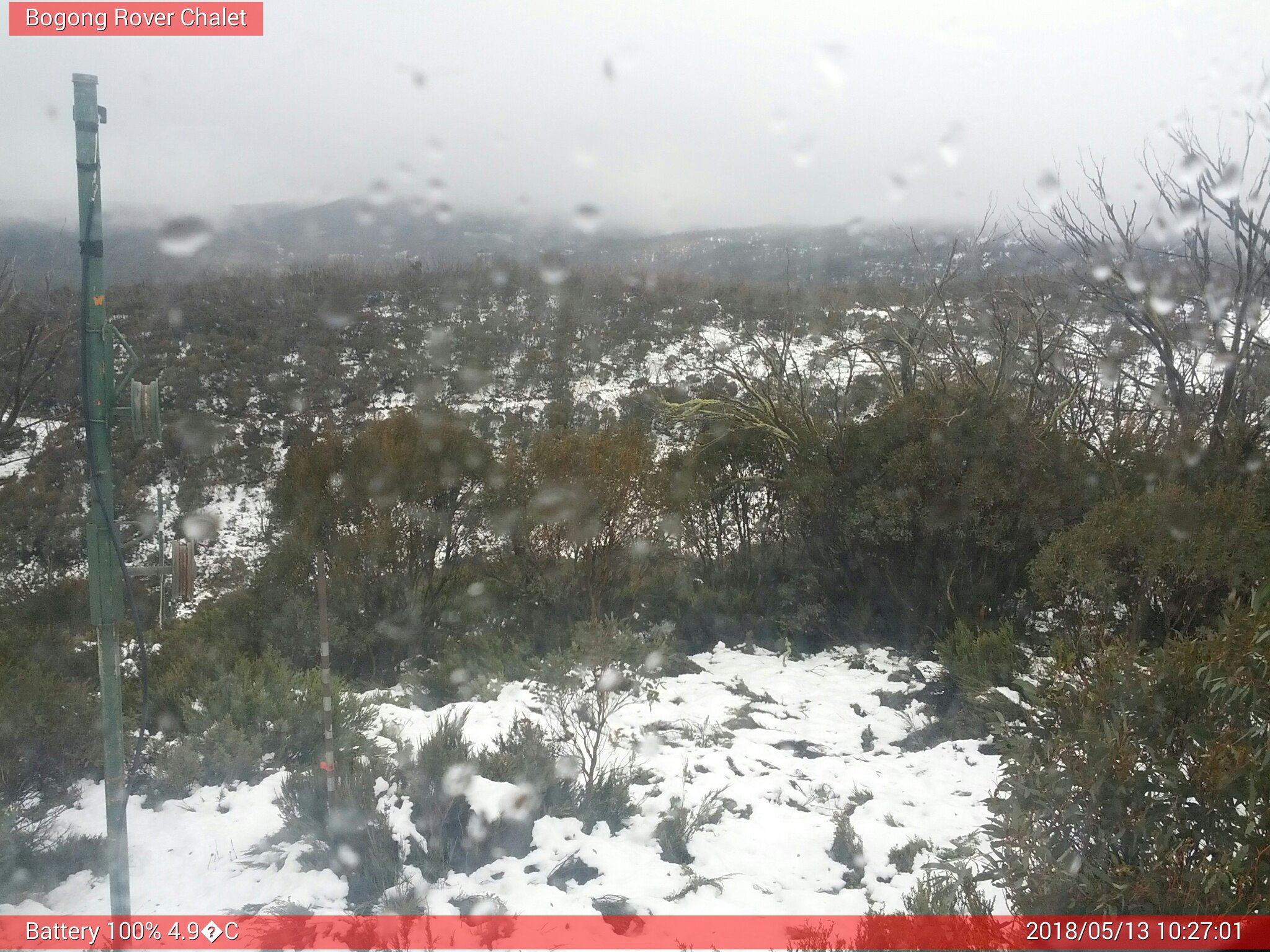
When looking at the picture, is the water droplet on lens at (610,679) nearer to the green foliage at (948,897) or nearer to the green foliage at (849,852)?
the green foliage at (849,852)

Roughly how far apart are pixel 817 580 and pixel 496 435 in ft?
33.0

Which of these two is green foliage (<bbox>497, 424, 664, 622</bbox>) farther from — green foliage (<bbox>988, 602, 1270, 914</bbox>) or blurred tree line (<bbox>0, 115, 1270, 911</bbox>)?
green foliage (<bbox>988, 602, 1270, 914</bbox>)

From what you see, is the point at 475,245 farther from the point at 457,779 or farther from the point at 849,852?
the point at 849,852

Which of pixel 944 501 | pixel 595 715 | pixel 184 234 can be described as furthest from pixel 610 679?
pixel 184 234

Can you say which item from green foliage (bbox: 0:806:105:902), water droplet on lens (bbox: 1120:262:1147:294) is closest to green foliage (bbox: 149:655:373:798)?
green foliage (bbox: 0:806:105:902)

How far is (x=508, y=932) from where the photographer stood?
12.3ft

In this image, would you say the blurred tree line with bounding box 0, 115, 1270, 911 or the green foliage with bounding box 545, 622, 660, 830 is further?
the blurred tree line with bounding box 0, 115, 1270, 911

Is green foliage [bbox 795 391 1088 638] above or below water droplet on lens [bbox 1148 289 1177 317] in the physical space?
below

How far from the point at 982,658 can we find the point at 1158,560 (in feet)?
5.41

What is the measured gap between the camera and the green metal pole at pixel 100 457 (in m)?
3.28

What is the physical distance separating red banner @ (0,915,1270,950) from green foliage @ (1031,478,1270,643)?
14.1 ft

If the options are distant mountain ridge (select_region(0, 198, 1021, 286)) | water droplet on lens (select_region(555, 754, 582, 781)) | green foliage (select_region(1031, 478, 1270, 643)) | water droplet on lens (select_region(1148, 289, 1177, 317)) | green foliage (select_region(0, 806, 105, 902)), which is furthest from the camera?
distant mountain ridge (select_region(0, 198, 1021, 286))

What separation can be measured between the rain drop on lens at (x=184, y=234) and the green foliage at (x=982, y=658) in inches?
633

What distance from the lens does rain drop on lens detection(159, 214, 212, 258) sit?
1625cm
